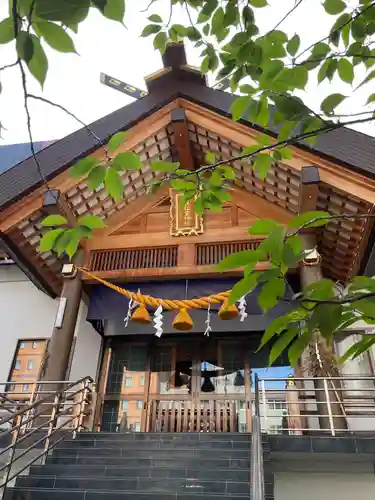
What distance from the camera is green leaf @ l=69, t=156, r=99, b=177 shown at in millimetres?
1222

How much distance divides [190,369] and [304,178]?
4.16m

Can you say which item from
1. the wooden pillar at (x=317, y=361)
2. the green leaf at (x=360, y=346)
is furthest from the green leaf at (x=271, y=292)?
the wooden pillar at (x=317, y=361)

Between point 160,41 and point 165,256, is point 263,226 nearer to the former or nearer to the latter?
point 160,41

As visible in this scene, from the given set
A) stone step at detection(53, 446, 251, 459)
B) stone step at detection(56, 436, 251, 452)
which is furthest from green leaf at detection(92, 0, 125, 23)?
stone step at detection(56, 436, 251, 452)

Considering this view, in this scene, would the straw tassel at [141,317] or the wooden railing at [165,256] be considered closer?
the straw tassel at [141,317]

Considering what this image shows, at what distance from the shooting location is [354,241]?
20.9 feet

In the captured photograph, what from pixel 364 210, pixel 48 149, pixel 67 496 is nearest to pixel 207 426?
pixel 67 496

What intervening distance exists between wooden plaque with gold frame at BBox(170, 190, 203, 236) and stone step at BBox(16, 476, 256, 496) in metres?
4.06

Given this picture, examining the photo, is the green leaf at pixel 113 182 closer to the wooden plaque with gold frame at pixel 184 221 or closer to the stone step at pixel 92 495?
the stone step at pixel 92 495

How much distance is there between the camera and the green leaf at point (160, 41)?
1.83 m

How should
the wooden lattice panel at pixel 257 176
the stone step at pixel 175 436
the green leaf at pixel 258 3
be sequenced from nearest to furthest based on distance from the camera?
the green leaf at pixel 258 3
the stone step at pixel 175 436
the wooden lattice panel at pixel 257 176

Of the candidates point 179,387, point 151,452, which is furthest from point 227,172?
point 179,387

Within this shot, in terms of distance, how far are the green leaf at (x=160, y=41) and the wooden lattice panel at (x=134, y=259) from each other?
5320 millimetres

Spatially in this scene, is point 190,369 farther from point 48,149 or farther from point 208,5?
point 208,5
